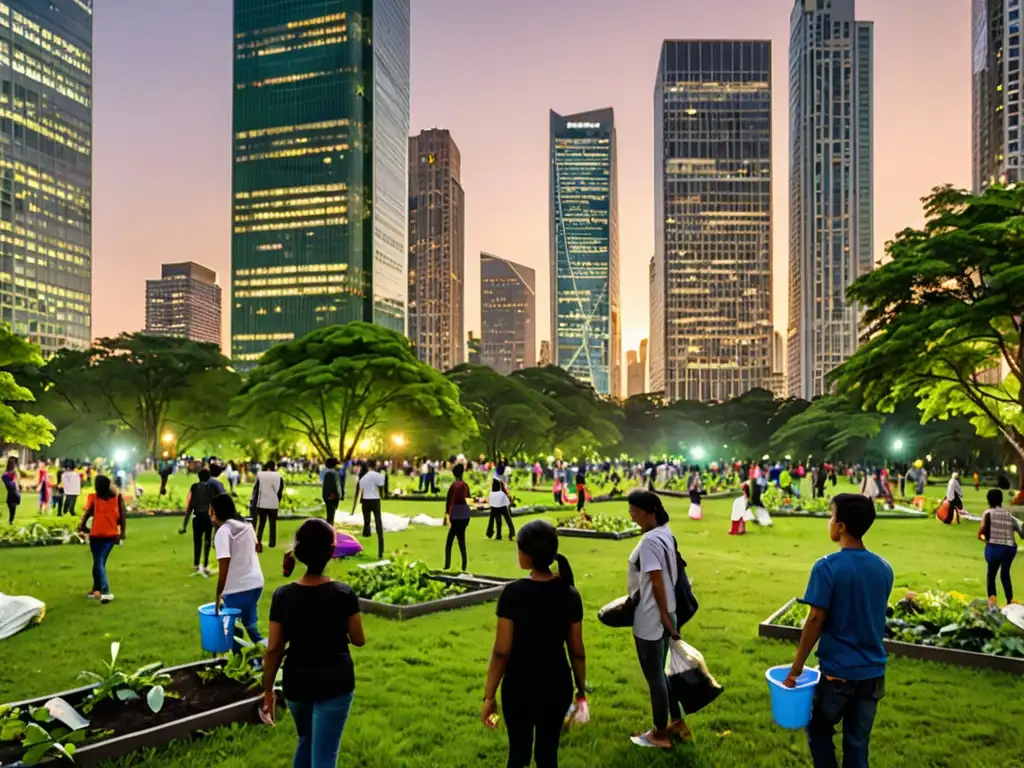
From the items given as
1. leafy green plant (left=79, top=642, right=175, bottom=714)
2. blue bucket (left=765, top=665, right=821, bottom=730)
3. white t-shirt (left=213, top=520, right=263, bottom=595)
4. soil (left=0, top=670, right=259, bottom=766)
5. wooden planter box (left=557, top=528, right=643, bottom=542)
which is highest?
white t-shirt (left=213, top=520, right=263, bottom=595)

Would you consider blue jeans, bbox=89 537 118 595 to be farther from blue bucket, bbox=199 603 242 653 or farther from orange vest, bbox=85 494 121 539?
blue bucket, bbox=199 603 242 653

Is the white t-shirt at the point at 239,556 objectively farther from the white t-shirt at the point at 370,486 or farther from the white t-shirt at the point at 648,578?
the white t-shirt at the point at 370,486

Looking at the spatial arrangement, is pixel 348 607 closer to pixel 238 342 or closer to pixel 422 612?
pixel 422 612

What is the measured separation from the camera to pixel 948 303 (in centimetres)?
2327

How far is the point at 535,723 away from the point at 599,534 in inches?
654

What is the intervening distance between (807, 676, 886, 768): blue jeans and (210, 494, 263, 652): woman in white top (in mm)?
5100

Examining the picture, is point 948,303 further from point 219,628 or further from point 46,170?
point 46,170

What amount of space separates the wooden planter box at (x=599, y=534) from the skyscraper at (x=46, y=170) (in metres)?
147

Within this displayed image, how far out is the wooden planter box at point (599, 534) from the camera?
20.5 meters

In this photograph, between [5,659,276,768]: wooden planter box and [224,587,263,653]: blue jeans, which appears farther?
[224,587,263,653]: blue jeans

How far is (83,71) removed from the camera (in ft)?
544

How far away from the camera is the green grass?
20.1 ft

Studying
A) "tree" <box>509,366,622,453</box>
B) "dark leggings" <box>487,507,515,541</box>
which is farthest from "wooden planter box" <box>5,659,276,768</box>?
"tree" <box>509,366,622,453</box>

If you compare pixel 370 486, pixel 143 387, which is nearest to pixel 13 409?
pixel 370 486
